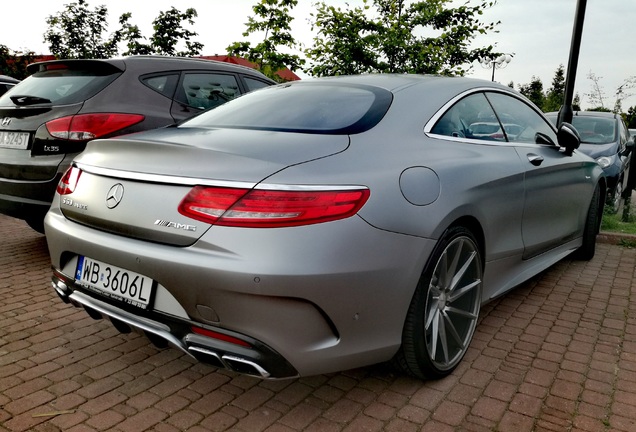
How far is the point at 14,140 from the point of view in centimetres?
454

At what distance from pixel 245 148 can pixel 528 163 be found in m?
2.05

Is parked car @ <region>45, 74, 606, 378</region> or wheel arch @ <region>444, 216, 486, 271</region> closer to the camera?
parked car @ <region>45, 74, 606, 378</region>

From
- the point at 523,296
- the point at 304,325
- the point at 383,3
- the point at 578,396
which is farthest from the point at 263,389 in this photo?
the point at 383,3

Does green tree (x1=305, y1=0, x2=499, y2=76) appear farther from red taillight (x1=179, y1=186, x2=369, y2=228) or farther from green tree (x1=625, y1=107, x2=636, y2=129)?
green tree (x1=625, y1=107, x2=636, y2=129)

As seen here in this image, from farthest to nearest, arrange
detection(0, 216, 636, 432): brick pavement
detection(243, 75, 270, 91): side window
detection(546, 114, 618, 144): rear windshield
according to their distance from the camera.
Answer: detection(546, 114, 618, 144): rear windshield
detection(243, 75, 270, 91): side window
detection(0, 216, 636, 432): brick pavement

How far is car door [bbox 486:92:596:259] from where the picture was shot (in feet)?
12.1

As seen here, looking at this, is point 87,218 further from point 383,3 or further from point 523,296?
point 383,3

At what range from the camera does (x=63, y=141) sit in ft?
14.1

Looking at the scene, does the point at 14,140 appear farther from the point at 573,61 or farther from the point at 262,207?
the point at 573,61

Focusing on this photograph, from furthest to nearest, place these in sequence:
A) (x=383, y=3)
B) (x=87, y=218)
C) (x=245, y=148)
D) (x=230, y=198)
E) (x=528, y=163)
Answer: (x=383, y=3) < (x=528, y=163) < (x=87, y=218) < (x=245, y=148) < (x=230, y=198)

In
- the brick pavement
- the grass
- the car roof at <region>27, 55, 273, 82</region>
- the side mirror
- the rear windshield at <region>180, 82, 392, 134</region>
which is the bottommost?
the grass

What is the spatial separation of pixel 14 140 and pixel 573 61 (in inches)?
269

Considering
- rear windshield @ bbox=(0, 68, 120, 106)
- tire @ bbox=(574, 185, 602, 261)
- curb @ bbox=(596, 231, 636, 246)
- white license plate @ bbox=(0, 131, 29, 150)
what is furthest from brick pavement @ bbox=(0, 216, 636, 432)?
curb @ bbox=(596, 231, 636, 246)

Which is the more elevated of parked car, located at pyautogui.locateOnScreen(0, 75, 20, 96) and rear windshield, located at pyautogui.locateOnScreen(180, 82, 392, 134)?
rear windshield, located at pyautogui.locateOnScreen(180, 82, 392, 134)
